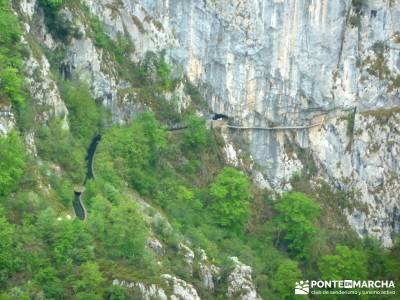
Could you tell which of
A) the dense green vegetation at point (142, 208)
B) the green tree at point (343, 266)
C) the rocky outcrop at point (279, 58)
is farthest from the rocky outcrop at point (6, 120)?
the green tree at point (343, 266)

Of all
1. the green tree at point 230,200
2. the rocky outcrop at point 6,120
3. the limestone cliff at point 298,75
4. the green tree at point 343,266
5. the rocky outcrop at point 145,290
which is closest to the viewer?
the rocky outcrop at point 145,290

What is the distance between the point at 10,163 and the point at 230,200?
20.6 meters

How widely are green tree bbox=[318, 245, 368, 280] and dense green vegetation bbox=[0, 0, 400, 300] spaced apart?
0.26ft

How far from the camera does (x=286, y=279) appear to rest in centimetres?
6000

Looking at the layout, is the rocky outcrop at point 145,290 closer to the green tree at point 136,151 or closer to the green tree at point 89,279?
the green tree at point 89,279

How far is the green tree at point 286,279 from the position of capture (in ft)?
196

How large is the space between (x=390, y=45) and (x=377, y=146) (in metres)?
7.69

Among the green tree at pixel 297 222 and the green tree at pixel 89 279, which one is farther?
the green tree at pixel 297 222

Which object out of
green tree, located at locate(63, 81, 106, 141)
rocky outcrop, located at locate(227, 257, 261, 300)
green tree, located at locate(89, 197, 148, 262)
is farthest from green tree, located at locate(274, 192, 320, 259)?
green tree, located at locate(89, 197, 148, 262)

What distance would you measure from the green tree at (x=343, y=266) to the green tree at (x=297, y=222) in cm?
267

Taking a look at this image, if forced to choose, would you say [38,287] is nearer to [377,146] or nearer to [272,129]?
[272,129]

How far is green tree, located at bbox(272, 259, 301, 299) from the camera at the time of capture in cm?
5972

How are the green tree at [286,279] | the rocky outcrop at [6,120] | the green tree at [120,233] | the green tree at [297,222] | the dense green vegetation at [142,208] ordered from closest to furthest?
the dense green vegetation at [142,208] → the green tree at [120,233] → the rocky outcrop at [6,120] → the green tree at [286,279] → the green tree at [297,222]

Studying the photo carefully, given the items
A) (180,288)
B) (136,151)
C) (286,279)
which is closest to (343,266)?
(286,279)
